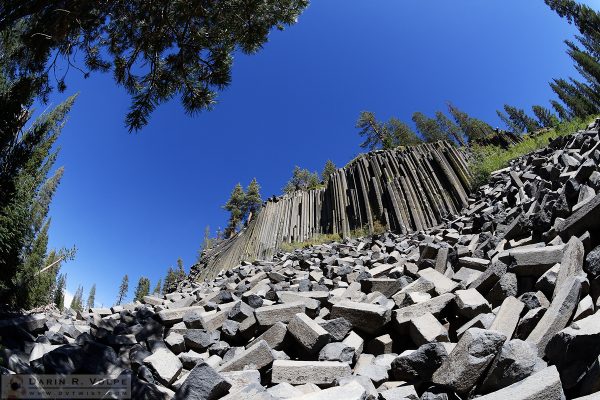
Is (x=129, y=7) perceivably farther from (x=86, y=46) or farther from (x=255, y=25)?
(x=255, y=25)

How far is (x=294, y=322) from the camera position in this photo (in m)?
3.13

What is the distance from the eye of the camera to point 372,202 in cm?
1344

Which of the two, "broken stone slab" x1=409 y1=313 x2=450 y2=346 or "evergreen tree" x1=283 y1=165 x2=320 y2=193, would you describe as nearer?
"broken stone slab" x1=409 y1=313 x2=450 y2=346

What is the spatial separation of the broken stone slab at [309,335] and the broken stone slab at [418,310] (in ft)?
2.27

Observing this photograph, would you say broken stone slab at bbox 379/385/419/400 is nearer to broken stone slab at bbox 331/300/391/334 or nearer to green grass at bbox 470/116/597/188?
broken stone slab at bbox 331/300/391/334

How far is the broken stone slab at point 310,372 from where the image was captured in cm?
246

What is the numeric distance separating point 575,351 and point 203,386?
7.39 feet

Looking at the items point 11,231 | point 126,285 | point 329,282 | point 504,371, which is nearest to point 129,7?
point 329,282

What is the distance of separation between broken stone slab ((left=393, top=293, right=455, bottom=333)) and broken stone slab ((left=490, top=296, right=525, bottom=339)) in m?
0.60

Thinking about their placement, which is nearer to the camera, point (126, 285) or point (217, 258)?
point (217, 258)

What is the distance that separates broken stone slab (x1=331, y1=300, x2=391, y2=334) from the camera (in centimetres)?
308

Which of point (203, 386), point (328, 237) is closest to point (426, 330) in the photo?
point (203, 386)

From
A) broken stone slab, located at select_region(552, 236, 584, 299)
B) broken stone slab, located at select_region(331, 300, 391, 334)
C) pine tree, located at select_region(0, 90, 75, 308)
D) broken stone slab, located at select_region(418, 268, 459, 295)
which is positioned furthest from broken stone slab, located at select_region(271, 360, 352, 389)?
pine tree, located at select_region(0, 90, 75, 308)

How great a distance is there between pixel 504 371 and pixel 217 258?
58.3 feet
